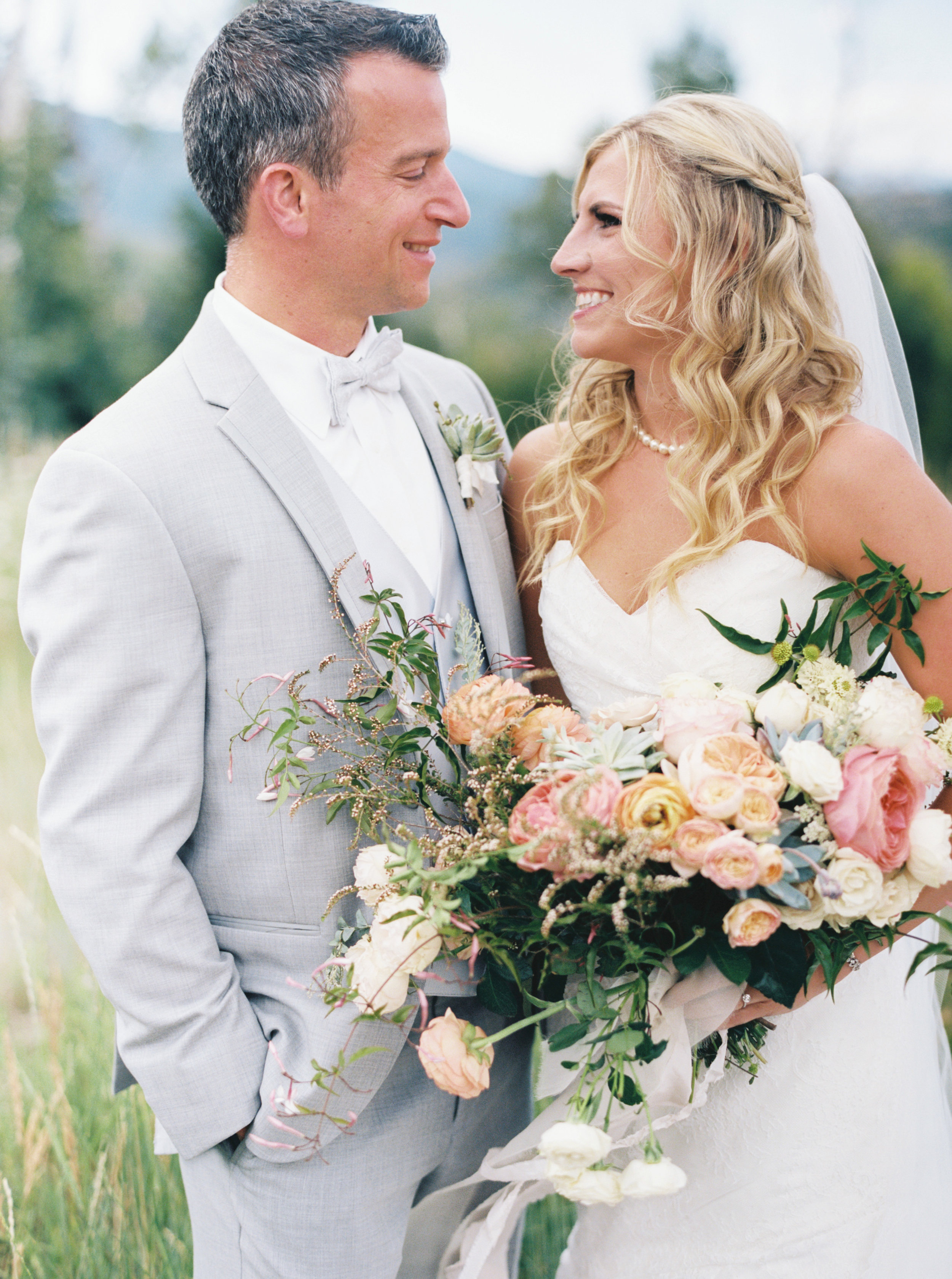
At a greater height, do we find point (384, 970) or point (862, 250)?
point (862, 250)

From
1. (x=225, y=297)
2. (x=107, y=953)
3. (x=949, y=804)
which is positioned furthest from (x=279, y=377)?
(x=949, y=804)

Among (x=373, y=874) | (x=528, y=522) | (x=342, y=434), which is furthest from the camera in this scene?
(x=528, y=522)

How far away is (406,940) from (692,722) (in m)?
0.53

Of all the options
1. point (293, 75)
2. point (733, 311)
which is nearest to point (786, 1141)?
point (733, 311)

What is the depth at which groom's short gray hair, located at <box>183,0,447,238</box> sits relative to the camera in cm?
201

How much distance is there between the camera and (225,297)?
212 cm

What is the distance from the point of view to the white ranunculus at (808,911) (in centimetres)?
146

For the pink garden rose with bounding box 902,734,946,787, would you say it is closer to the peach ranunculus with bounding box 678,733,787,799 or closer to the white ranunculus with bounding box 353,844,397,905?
the peach ranunculus with bounding box 678,733,787,799

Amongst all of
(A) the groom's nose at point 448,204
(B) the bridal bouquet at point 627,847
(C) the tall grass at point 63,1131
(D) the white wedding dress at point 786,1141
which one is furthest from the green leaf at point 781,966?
(C) the tall grass at point 63,1131

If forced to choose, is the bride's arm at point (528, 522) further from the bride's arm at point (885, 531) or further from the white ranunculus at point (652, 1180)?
the white ranunculus at point (652, 1180)

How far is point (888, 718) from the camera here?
1.49 meters

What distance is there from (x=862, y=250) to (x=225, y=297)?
1408mm

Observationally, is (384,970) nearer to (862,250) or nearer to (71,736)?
(71,736)

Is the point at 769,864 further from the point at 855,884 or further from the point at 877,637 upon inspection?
the point at 877,637
